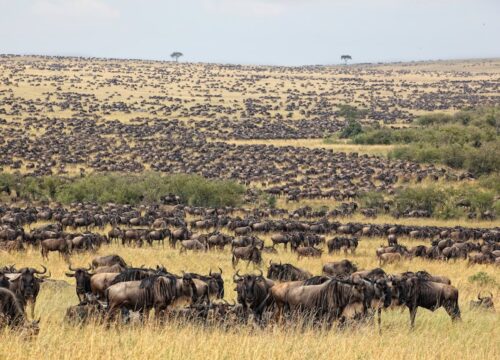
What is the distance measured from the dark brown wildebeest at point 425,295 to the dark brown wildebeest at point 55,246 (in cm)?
1326

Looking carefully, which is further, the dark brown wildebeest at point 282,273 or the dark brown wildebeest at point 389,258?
the dark brown wildebeest at point 389,258

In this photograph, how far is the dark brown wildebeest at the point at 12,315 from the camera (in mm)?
9120

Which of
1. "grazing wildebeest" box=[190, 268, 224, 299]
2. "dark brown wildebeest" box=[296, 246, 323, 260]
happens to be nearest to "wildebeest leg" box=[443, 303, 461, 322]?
"grazing wildebeest" box=[190, 268, 224, 299]

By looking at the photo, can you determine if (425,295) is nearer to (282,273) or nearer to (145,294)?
(282,273)

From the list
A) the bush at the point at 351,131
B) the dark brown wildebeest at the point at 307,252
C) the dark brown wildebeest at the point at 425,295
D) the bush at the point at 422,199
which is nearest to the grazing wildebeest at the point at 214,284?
the dark brown wildebeest at the point at 425,295

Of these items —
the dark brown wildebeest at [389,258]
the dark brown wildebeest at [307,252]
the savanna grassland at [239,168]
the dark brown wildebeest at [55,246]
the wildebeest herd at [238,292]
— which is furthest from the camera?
the dark brown wildebeest at [307,252]

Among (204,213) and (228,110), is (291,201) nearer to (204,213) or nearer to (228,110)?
(204,213)

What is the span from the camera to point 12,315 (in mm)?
A: 9812

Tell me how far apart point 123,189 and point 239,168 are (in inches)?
573

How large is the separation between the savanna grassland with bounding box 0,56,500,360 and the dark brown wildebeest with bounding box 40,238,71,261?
19.6 inches

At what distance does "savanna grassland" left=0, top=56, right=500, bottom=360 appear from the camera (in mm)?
9695

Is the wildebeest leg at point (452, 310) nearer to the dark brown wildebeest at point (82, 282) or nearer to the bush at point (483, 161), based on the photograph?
the dark brown wildebeest at point (82, 282)

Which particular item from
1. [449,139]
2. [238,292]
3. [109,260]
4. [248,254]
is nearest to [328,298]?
[238,292]

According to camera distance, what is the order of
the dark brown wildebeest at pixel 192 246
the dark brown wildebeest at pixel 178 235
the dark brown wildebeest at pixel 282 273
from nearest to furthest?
the dark brown wildebeest at pixel 282 273 < the dark brown wildebeest at pixel 192 246 < the dark brown wildebeest at pixel 178 235
